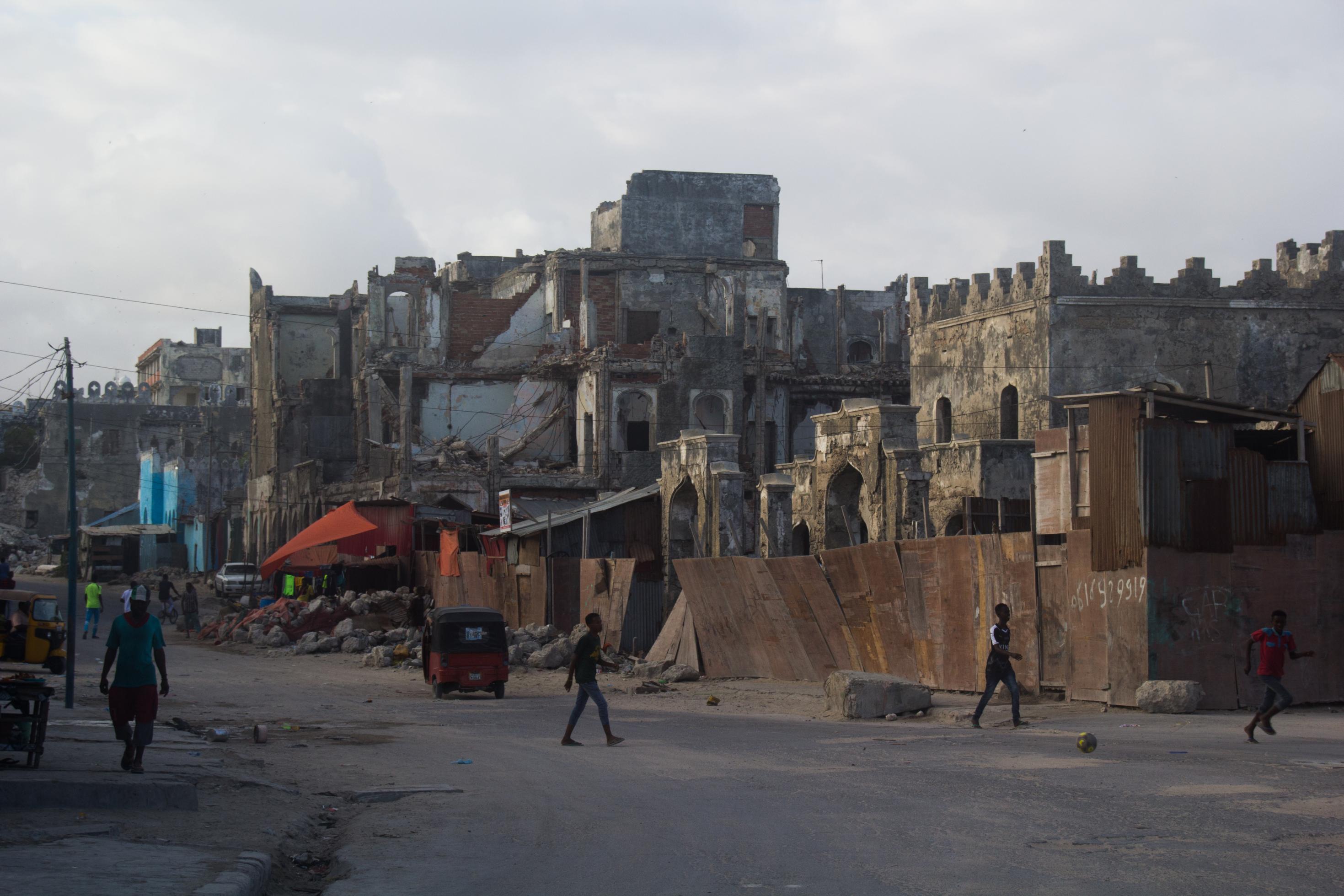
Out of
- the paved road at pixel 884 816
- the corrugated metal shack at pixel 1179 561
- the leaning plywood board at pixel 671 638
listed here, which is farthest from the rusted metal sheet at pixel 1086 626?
the leaning plywood board at pixel 671 638

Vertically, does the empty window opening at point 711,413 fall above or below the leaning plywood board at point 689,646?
above

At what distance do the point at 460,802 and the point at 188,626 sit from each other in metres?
34.0

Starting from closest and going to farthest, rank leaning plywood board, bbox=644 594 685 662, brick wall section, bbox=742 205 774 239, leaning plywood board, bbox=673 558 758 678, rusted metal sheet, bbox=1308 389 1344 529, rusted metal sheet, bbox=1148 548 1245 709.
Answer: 1. rusted metal sheet, bbox=1148 548 1245 709
2. rusted metal sheet, bbox=1308 389 1344 529
3. leaning plywood board, bbox=673 558 758 678
4. leaning plywood board, bbox=644 594 685 662
5. brick wall section, bbox=742 205 774 239

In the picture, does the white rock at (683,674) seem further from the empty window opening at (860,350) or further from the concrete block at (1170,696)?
the empty window opening at (860,350)

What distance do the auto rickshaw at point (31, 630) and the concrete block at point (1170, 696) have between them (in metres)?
11.5

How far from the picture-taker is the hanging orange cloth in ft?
125

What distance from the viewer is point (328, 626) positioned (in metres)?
37.5

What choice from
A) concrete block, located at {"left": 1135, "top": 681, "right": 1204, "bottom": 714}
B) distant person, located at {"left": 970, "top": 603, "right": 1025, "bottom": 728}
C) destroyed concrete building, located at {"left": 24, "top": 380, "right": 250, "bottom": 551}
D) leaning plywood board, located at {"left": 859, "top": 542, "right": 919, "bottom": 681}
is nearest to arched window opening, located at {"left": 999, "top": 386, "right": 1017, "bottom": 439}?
leaning plywood board, located at {"left": 859, "top": 542, "right": 919, "bottom": 681}

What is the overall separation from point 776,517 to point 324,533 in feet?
54.7

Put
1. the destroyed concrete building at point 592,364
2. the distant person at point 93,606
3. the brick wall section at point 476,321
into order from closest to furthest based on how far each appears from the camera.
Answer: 1. the distant person at point 93,606
2. the destroyed concrete building at point 592,364
3. the brick wall section at point 476,321

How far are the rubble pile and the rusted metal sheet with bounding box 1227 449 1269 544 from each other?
20.0 m

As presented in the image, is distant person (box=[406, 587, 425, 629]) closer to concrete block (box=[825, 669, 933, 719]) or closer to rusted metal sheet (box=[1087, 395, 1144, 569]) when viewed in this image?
concrete block (box=[825, 669, 933, 719])

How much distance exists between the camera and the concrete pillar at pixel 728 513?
2856 centimetres

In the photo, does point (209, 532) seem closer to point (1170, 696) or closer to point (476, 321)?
point (476, 321)
